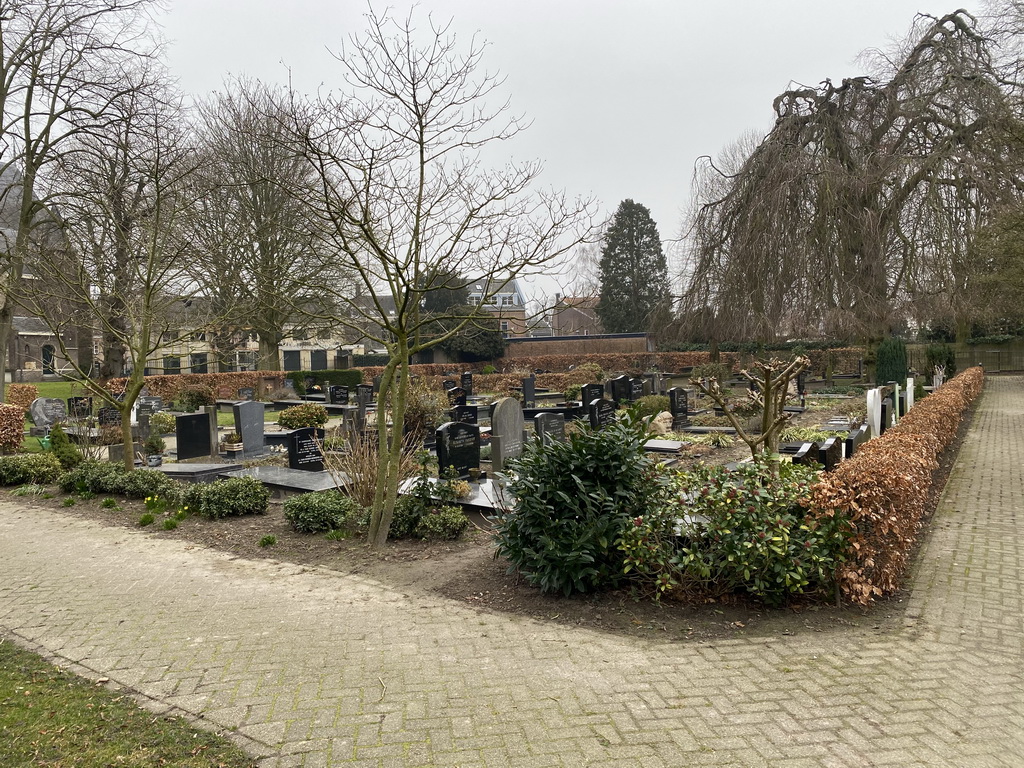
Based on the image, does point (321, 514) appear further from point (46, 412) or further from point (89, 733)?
point (46, 412)

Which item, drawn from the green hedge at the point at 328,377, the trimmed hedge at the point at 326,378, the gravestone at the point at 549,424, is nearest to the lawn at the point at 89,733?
the gravestone at the point at 549,424

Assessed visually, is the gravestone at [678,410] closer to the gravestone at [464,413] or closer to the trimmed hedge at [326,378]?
the gravestone at [464,413]

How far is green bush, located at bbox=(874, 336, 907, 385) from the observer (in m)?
24.4

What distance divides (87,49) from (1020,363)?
4378 centimetres

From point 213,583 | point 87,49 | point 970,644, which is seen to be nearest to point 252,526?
point 213,583

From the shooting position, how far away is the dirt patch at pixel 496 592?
4668 millimetres

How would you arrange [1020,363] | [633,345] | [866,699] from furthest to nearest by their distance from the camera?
[633,345]
[1020,363]
[866,699]

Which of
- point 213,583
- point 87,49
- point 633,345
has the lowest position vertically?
point 213,583

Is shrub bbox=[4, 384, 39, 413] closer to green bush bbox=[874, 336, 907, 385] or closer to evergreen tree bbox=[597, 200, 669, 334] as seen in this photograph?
green bush bbox=[874, 336, 907, 385]

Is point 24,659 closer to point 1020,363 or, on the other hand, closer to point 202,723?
point 202,723

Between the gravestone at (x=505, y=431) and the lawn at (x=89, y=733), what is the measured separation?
22.8 feet

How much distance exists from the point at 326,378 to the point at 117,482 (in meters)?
22.3

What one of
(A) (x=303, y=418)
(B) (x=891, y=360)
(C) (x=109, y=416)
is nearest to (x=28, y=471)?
(C) (x=109, y=416)

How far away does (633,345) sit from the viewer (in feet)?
156
